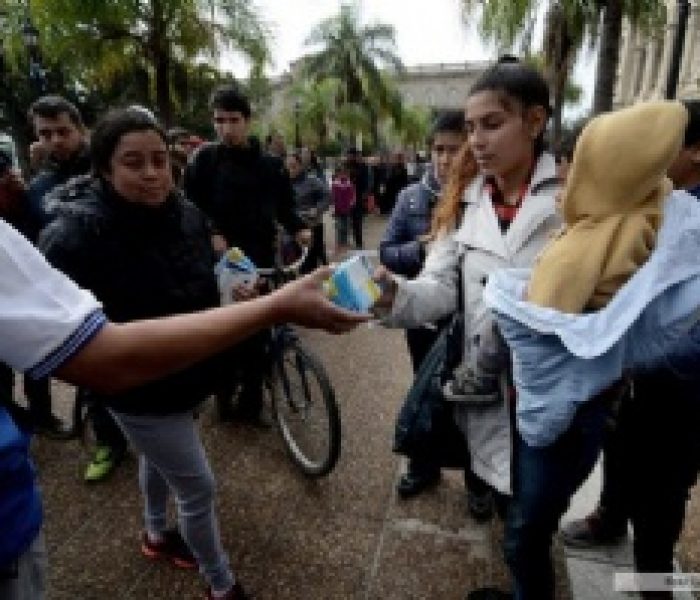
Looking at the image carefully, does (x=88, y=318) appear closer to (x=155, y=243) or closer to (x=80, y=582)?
(x=155, y=243)

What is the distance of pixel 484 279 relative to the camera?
5.96 feet

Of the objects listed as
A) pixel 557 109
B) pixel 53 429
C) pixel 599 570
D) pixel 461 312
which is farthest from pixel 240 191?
pixel 557 109

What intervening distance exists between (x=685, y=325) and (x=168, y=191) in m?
1.62

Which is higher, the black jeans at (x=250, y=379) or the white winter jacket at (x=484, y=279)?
the white winter jacket at (x=484, y=279)

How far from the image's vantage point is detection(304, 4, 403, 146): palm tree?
883 inches

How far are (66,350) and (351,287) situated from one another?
2.18 ft

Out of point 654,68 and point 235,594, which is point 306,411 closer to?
point 235,594

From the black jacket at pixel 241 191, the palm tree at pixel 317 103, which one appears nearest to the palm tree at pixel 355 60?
the palm tree at pixel 317 103

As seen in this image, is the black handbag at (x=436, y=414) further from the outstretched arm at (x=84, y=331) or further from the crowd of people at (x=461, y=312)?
the outstretched arm at (x=84, y=331)

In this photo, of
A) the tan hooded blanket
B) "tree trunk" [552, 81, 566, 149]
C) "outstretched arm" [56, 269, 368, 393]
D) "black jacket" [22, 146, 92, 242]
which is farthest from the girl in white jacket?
"tree trunk" [552, 81, 566, 149]

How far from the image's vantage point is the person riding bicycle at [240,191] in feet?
11.1

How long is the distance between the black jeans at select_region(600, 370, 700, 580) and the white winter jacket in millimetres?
465

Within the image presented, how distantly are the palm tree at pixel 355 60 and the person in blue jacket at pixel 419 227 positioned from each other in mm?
20527

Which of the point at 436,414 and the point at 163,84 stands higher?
the point at 163,84
